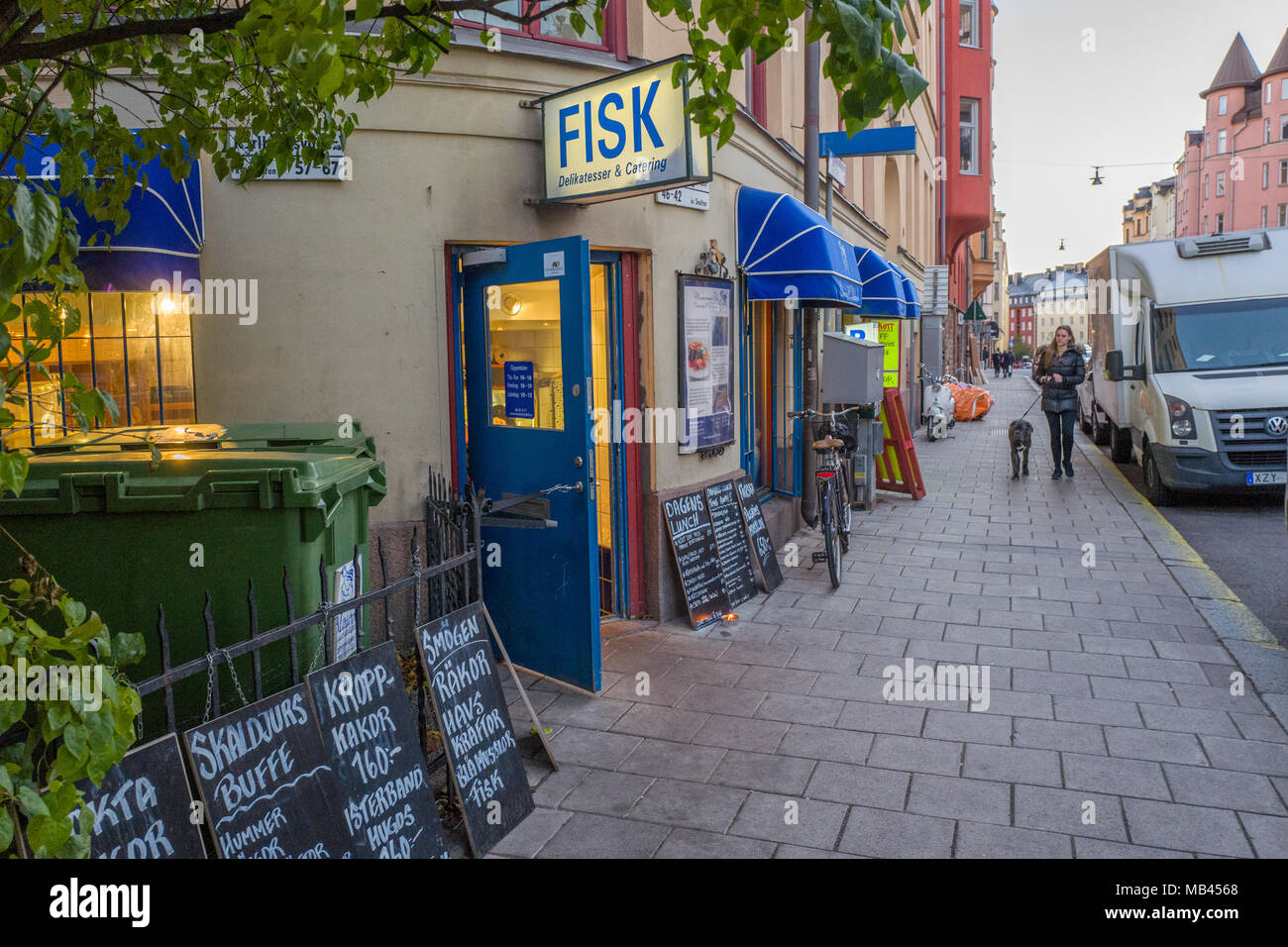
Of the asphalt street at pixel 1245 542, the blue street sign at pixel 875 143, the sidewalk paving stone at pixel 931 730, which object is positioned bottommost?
the sidewalk paving stone at pixel 931 730

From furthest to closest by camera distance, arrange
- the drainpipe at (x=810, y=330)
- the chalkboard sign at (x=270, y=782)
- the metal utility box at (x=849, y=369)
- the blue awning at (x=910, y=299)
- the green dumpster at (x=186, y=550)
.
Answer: the blue awning at (x=910, y=299), the metal utility box at (x=849, y=369), the drainpipe at (x=810, y=330), the green dumpster at (x=186, y=550), the chalkboard sign at (x=270, y=782)

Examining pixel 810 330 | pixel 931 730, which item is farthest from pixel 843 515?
pixel 931 730

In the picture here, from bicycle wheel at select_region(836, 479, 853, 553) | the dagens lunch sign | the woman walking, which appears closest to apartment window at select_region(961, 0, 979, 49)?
the woman walking

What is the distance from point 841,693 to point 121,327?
15.0 feet

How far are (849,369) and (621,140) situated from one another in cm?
539

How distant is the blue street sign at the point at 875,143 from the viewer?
1119 cm

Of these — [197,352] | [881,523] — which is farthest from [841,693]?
[881,523]

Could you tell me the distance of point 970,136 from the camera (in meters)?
32.2

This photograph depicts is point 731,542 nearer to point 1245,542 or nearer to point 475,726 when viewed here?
point 475,726

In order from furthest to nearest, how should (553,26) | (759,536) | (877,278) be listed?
(877,278)
(759,536)
(553,26)

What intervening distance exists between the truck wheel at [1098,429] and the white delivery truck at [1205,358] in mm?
5098

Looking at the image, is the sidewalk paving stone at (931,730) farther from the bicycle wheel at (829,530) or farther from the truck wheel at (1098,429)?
the truck wheel at (1098,429)

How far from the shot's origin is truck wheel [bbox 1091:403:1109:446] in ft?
60.1

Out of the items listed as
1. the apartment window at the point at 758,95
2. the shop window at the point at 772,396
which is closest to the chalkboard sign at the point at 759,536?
the shop window at the point at 772,396
